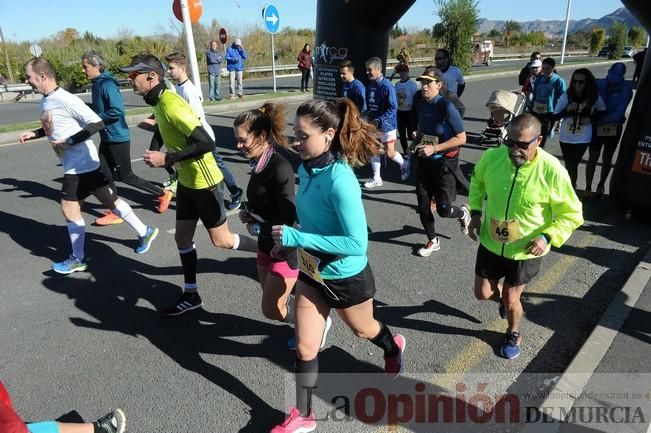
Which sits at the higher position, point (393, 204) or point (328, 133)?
point (328, 133)

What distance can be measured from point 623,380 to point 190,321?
317 cm

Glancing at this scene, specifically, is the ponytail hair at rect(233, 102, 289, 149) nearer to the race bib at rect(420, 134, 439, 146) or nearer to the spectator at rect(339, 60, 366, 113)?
the race bib at rect(420, 134, 439, 146)

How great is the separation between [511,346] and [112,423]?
2.66 metres

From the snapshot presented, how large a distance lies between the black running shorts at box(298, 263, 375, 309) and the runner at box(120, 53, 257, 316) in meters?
1.46

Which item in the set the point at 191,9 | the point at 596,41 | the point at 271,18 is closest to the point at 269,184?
the point at 191,9

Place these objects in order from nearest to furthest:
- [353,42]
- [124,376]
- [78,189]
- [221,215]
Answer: [124,376] → [221,215] → [78,189] → [353,42]

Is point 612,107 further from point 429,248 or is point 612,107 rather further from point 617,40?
point 617,40

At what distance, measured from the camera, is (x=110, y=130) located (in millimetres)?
5910

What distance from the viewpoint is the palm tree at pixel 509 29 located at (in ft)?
232

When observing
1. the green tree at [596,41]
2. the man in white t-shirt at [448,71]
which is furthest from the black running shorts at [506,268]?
the green tree at [596,41]

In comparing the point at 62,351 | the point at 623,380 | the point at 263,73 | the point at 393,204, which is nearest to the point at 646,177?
the point at 393,204

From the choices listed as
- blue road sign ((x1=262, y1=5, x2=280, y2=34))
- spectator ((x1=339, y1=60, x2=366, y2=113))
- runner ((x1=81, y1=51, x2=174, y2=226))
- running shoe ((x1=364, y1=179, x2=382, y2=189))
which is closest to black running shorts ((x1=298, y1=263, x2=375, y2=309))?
runner ((x1=81, y1=51, x2=174, y2=226))

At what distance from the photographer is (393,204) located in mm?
6594

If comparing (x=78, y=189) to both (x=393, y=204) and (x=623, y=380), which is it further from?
(x=623, y=380)
